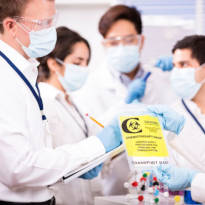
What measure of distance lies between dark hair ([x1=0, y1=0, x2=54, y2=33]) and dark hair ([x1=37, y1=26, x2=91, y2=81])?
876 millimetres

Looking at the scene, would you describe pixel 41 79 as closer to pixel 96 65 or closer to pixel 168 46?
pixel 96 65

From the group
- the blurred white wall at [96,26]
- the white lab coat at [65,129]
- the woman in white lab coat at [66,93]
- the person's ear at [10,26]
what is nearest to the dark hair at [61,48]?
the woman in white lab coat at [66,93]

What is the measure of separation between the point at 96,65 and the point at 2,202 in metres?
2.87

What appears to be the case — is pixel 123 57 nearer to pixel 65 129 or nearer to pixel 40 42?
pixel 65 129

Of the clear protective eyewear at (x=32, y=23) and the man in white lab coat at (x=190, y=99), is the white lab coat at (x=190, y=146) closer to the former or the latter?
the man in white lab coat at (x=190, y=99)

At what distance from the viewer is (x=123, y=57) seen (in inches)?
119

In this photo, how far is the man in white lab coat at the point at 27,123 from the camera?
4.95 feet

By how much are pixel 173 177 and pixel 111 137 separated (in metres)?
0.35

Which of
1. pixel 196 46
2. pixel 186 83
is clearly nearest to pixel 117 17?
pixel 196 46

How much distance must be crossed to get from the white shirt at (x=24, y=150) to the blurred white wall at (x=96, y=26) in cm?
258

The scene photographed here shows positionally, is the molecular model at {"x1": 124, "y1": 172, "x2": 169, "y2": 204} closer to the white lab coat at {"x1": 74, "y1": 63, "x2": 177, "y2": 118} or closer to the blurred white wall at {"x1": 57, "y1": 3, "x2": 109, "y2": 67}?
the white lab coat at {"x1": 74, "y1": 63, "x2": 177, "y2": 118}

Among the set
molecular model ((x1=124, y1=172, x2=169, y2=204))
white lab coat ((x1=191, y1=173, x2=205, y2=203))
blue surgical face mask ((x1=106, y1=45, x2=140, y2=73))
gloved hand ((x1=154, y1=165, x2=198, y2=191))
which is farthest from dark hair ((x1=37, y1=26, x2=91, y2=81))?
white lab coat ((x1=191, y1=173, x2=205, y2=203))

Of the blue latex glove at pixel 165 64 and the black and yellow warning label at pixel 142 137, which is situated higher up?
the blue latex glove at pixel 165 64

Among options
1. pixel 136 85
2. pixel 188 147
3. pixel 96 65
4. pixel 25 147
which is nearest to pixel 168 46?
pixel 96 65
